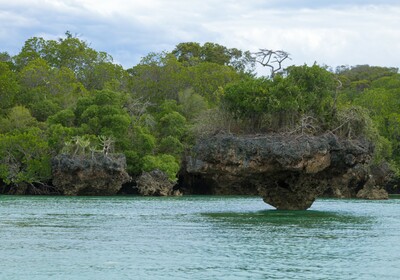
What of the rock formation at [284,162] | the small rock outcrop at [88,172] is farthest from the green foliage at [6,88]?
the rock formation at [284,162]

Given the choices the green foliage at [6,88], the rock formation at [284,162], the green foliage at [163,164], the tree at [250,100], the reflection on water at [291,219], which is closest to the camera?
the reflection on water at [291,219]

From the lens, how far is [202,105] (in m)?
84.8

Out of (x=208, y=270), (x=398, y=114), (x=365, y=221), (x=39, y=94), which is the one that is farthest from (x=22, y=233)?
(x=398, y=114)

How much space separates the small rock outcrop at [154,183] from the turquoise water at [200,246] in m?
27.9

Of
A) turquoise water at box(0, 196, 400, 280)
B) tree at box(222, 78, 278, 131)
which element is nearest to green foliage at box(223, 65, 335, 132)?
tree at box(222, 78, 278, 131)

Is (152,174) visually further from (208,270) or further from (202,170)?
(208,270)

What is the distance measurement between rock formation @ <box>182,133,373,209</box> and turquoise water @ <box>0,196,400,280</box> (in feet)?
5.86

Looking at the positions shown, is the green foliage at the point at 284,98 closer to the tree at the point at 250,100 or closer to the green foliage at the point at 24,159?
the tree at the point at 250,100

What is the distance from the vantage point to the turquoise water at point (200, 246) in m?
21.1

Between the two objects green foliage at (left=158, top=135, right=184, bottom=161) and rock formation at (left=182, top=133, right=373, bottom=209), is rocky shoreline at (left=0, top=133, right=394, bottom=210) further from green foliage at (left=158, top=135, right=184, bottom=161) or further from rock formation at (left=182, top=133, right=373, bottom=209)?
green foliage at (left=158, top=135, right=184, bottom=161)

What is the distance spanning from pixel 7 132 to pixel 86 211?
1331 inches

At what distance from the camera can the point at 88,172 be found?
64.2 m

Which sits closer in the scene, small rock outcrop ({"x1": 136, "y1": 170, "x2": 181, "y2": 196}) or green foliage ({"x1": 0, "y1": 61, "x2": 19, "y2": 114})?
small rock outcrop ({"x1": 136, "y1": 170, "x2": 181, "y2": 196})

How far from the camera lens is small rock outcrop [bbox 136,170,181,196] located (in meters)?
68.8
